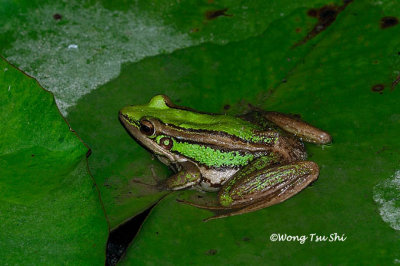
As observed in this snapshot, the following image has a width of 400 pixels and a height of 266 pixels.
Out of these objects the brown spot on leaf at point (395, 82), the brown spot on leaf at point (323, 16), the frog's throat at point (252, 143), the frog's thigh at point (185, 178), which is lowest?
the frog's thigh at point (185, 178)

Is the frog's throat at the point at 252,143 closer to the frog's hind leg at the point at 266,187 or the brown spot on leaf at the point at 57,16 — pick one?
the frog's hind leg at the point at 266,187

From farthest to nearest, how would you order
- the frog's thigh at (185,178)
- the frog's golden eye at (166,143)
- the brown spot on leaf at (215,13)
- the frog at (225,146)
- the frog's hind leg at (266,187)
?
the brown spot on leaf at (215,13), the frog's golden eye at (166,143), the frog's thigh at (185,178), the frog at (225,146), the frog's hind leg at (266,187)

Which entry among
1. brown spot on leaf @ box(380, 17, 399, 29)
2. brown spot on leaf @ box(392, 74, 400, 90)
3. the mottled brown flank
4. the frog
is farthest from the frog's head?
brown spot on leaf @ box(380, 17, 399, 29)

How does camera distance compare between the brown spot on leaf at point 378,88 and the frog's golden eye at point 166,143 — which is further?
the frog's golden eye at point 166,143

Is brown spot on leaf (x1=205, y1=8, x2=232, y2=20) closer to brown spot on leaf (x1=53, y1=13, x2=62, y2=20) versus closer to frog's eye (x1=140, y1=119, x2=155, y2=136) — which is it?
frog's eye (x1=140, y1=119, x2=155, y2=136)

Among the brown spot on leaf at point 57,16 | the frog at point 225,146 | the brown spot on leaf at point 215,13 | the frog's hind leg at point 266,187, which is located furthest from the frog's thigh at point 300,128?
the brown spot on leaf at point 57,16

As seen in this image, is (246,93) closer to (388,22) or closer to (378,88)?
(378,88)
